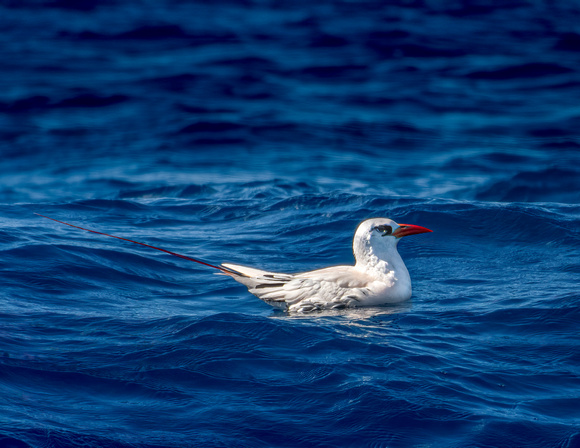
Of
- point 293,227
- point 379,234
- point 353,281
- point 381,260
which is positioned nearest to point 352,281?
point 353,281

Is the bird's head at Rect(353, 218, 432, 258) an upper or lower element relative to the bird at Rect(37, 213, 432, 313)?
upper

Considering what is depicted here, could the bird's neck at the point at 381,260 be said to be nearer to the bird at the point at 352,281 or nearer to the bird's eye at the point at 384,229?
the bird at the point at 352,281

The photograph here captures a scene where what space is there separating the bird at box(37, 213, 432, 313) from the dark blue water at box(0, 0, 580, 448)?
26cm

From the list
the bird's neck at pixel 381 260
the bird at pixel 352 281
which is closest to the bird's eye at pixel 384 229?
the bird at pixel 352 281

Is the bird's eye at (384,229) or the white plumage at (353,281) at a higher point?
the bird's eye at (384,229)

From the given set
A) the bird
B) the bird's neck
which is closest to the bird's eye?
the bird

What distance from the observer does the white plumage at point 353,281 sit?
844cm

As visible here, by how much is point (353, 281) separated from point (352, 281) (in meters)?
0.01

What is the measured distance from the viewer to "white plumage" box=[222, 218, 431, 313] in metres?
8.44

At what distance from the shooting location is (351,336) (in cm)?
709

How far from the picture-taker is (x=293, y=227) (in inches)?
484

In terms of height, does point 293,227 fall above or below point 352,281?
above

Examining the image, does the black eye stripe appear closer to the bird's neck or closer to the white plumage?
the white plumage

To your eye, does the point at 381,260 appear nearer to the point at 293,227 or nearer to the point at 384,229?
the point at 384,229
